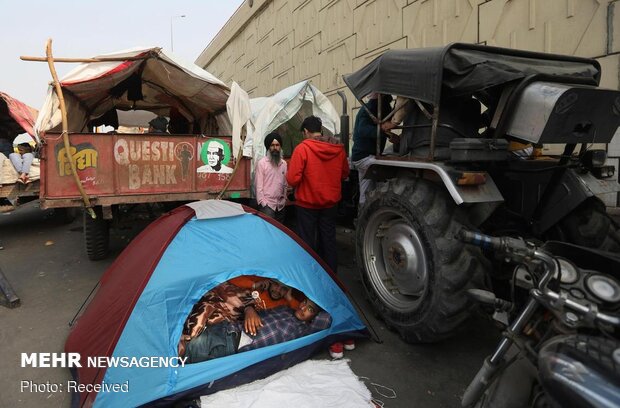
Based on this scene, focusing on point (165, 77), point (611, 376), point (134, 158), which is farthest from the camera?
point (165, 77)

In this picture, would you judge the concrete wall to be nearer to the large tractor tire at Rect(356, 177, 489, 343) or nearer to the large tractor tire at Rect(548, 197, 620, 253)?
the large tractor tire at Rect(548, 197, 620, 253)

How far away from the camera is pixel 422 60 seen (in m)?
2.65

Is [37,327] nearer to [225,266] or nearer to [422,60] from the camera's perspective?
[225,266]

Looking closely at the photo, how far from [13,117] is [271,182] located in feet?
24.4

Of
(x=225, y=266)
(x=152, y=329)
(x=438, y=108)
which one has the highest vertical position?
(x=438, y=108)

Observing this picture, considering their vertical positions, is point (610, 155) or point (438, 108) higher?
point (438, 108)

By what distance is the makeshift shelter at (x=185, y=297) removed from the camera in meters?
2.23

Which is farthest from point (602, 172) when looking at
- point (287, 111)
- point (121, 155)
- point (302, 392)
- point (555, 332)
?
point (121, 155)

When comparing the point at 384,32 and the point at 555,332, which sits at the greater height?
the point at 384,32

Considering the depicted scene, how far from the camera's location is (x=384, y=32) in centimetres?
702

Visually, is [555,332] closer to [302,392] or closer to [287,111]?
[302,392]

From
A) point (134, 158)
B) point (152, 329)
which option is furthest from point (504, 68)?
point (134, 158)

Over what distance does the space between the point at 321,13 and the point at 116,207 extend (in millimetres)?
7393

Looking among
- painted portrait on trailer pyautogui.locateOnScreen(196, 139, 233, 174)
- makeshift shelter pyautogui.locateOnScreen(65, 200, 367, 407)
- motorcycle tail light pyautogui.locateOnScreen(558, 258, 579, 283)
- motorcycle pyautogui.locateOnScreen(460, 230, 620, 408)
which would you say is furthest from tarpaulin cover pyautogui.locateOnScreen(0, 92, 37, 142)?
motorcycle tail light pyautogui.locateOnScreen(558, 258, 579, 283)
